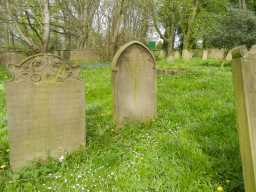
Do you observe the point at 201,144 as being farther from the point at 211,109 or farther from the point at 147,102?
the point at 211,109

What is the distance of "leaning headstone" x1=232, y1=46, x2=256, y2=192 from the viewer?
1.67 m

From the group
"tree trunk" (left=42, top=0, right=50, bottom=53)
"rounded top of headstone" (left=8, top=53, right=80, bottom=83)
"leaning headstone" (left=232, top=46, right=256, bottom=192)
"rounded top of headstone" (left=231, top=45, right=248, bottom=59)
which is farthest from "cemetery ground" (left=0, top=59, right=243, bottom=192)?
"tree trunk" (left=42, top=0, right=50, bottom=53)

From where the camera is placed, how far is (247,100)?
1.70 meters

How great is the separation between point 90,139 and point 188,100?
2.51 metres

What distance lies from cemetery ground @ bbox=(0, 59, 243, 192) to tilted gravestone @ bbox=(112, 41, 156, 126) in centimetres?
20

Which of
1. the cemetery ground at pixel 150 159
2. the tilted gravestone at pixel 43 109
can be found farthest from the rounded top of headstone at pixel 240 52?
the tilted gravestone at pixel 43 109

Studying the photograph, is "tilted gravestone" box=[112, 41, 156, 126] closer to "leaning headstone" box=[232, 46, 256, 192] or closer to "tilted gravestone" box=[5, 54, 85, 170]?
"tilted gravestone" box=[5, 54, 85, 170]

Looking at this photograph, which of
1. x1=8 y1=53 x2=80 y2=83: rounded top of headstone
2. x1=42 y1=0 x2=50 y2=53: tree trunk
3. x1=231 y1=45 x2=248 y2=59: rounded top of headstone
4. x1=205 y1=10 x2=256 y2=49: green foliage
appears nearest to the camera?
x1=231 y1=45 x2=248 y2=59: rounded top of headstone

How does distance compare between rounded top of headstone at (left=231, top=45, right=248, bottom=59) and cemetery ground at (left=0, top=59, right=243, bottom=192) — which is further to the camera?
cemetery ground at (left=0, top=59, right=243, bottom=192)

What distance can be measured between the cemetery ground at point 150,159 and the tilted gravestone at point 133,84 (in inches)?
8.0

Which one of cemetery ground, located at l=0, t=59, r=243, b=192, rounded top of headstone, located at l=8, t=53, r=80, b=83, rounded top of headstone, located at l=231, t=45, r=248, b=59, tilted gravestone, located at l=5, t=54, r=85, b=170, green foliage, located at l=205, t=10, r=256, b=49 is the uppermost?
green foliage, located at l=205, t=10, r=256, b=49

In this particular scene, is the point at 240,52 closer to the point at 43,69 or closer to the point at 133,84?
the point at 43,69

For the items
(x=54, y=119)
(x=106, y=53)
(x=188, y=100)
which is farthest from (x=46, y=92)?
(x=106, y=53)

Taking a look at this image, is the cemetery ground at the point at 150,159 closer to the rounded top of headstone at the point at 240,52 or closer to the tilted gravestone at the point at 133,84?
the tilted gravestone at the point at 133,84
